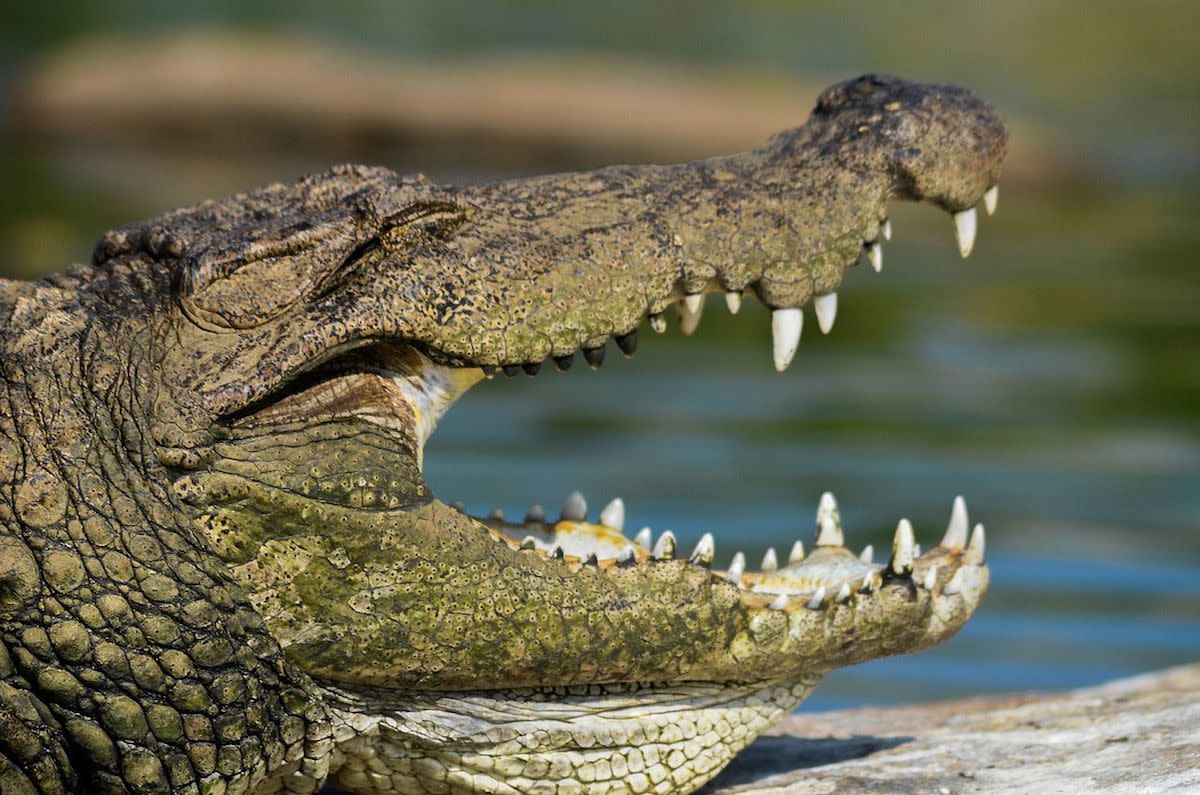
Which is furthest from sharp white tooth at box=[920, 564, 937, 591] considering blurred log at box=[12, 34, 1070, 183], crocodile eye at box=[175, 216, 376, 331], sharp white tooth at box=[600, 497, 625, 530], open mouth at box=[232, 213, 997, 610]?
blurred log at box=[12, 34, 1070, 183]

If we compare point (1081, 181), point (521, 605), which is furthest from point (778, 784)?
point (1081, 181)

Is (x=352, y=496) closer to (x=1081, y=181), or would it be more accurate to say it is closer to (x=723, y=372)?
(x=723, y=372)

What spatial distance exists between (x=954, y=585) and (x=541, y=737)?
0.91 metres

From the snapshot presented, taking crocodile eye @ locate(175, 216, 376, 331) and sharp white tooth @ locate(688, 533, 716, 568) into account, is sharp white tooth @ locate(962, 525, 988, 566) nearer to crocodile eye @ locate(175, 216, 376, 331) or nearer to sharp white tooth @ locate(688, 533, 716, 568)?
sharp white tooth @ locate(688, 533, 716, 568)

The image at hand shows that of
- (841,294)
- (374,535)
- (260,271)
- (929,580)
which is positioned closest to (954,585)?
(929,580)

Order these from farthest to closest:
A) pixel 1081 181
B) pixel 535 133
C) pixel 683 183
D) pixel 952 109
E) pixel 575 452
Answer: pixel 535 133 → pixel 1081 181 → pixel 575 452 → pixel 952 109 → pixel 683 183

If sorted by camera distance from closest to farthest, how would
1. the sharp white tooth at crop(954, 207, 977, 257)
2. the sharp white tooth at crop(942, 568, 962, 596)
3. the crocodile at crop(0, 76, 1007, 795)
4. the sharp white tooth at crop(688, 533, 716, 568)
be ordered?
the crocodile at crop(0, 76, 1007, 795), the sharp white tooth at crop(688, 533, 716, 568), the sharp white tooth at crop(942, 568, 962, 596), the sharp white tooth at crop(954, 207, 977, 257)

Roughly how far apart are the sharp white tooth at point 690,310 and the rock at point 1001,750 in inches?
37.4

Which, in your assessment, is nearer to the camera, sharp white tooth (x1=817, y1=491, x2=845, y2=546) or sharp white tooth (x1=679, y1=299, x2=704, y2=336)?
sharp white tooth (x1=679, y1=299, x2=704, y2=336)

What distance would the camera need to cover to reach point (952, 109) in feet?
13.0

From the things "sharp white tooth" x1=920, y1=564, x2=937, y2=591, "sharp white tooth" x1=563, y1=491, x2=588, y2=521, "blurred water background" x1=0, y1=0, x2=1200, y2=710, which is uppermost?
"blurred water background" x1=0, y1=0, x2=1200, y2=710

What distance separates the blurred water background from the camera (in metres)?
7.70

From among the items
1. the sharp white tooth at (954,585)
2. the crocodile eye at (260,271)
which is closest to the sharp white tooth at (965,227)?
the sharp white tooth at (954,585)

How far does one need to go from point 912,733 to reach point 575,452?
4958 millimetres
